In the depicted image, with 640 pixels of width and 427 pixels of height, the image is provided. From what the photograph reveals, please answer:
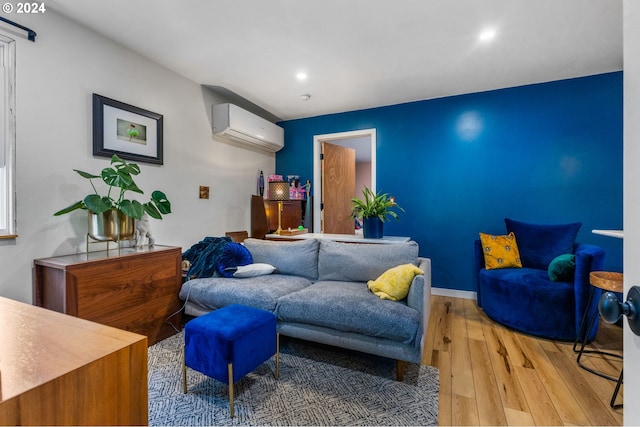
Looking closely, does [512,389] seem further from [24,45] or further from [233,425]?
[24,45]

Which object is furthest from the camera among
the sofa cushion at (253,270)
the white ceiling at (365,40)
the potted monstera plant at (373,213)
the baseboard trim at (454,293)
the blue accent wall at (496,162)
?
the baseboard trim at (454,293)

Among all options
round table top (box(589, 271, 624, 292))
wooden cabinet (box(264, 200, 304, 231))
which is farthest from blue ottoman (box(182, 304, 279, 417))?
wooden cabinet (box(264, 200, 304, 231))

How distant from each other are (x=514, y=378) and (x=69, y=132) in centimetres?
350

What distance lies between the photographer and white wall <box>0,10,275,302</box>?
193cm

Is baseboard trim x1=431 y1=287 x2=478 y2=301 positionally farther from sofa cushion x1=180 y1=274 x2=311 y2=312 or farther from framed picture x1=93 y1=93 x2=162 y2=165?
framed picture x1=93 y1=93 x2=162 y2=165

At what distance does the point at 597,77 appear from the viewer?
9.87 ft

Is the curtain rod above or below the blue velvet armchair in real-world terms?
above

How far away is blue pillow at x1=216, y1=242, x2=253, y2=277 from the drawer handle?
2476mm

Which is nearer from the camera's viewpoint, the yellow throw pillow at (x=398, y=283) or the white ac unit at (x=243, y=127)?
the yellow throw pillow at (x=398, y=283)

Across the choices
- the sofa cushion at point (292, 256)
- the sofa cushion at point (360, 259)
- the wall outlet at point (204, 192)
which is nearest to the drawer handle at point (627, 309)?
the sofa cushion at point (360, 259)

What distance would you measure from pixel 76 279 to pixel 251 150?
2.68 m

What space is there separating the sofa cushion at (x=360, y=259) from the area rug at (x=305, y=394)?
0.64 meters

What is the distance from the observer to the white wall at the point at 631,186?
1.70 ft

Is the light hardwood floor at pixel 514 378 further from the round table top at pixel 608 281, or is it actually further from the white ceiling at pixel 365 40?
the white ceiling at pixel 365 40
